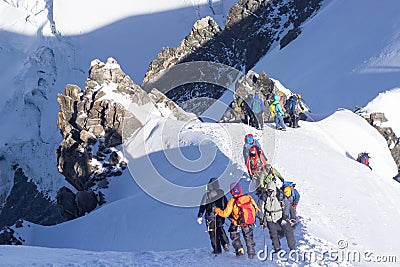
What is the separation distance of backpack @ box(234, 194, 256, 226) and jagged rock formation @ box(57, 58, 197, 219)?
57.3 feet

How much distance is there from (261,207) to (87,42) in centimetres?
8096

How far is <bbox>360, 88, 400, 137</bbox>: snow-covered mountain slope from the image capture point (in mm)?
28766

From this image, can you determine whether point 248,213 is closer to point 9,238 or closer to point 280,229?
point 280,229

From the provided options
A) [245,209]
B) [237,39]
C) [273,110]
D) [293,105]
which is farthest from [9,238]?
[237,39]

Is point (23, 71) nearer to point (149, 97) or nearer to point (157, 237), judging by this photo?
point (149, 97)

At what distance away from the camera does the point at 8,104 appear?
77.2 metres

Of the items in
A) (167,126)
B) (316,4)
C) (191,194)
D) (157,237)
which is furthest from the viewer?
(316,4)

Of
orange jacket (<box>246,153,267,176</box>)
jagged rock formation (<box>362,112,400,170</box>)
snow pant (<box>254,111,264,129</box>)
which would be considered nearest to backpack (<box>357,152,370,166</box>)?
snow pant (<box>254,111,264,129</box>)

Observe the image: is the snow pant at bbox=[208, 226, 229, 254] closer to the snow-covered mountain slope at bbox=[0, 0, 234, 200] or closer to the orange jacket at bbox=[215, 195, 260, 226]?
the orange jacket at bbox=[215, 195, 260, 226]

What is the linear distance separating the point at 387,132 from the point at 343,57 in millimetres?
17670

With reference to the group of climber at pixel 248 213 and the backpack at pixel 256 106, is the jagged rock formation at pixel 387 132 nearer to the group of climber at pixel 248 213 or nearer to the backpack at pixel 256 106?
the backpack at pixel 256 106

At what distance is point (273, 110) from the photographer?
21734 millimetres

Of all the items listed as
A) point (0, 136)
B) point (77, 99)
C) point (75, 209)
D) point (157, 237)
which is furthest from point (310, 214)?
point (0, 136)

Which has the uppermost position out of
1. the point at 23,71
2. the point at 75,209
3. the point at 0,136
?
the point at 23,71
